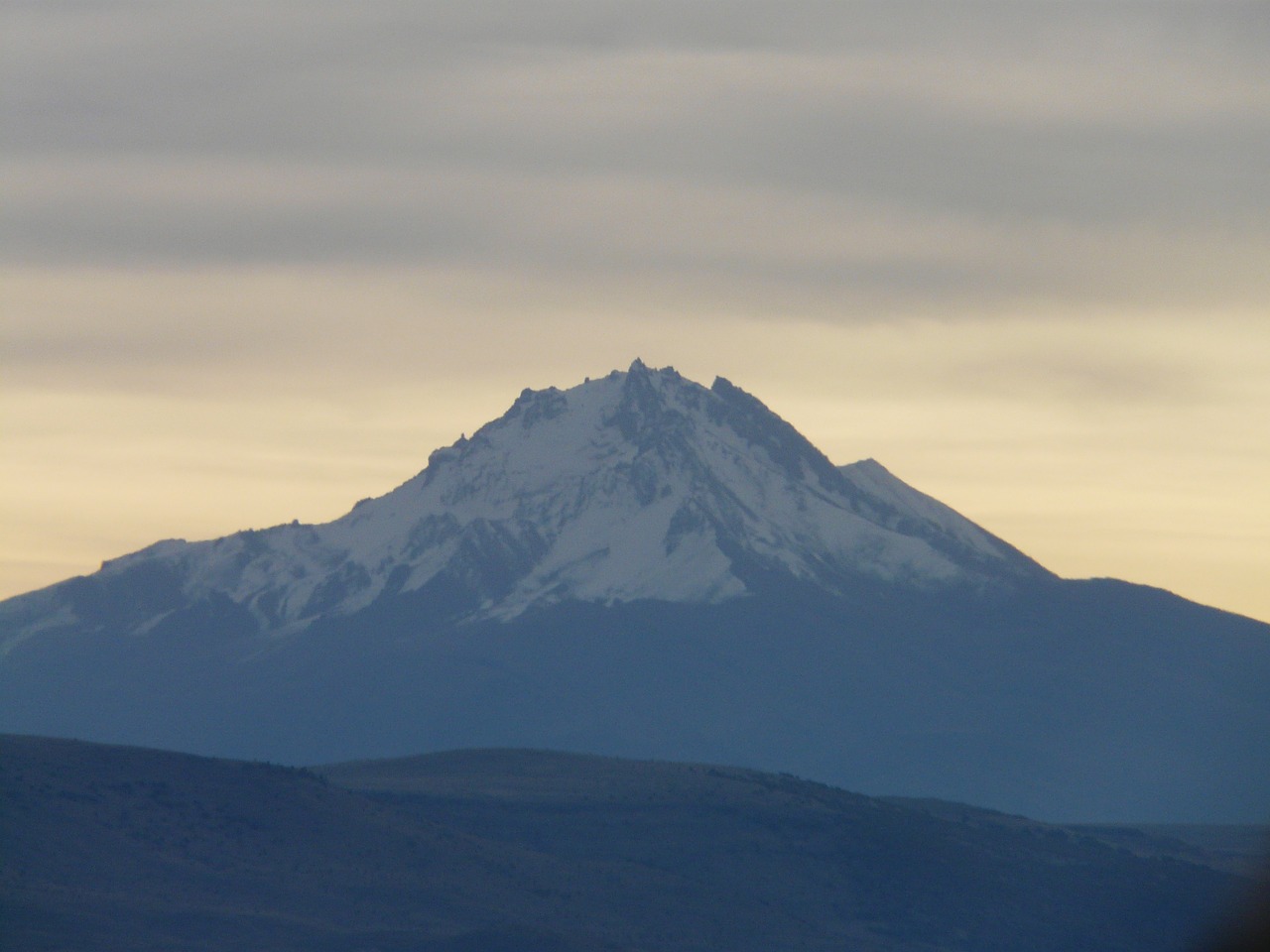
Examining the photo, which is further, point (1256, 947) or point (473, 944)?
point (473, 944)

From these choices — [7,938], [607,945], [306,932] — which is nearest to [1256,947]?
[607,945]

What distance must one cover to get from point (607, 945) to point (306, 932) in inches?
914

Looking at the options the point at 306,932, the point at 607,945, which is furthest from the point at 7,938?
the point at 607,945

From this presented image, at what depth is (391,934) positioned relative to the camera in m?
194

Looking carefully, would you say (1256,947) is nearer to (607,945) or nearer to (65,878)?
(607,945)

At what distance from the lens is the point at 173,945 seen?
18400 cm

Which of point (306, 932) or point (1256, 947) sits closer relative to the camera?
point (1256, 947)

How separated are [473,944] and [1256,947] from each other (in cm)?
5991

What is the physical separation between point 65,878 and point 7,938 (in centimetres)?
2078

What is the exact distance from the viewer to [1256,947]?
6280 inches

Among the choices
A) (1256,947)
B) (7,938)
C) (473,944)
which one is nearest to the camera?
(1256,947)

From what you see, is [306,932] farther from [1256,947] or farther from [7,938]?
[1256,947]

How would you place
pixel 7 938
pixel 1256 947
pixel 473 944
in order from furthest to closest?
pixel 473 944 → pixel 7 938 → pixel 1256 947

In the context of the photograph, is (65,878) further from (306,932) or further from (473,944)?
(473,944)
